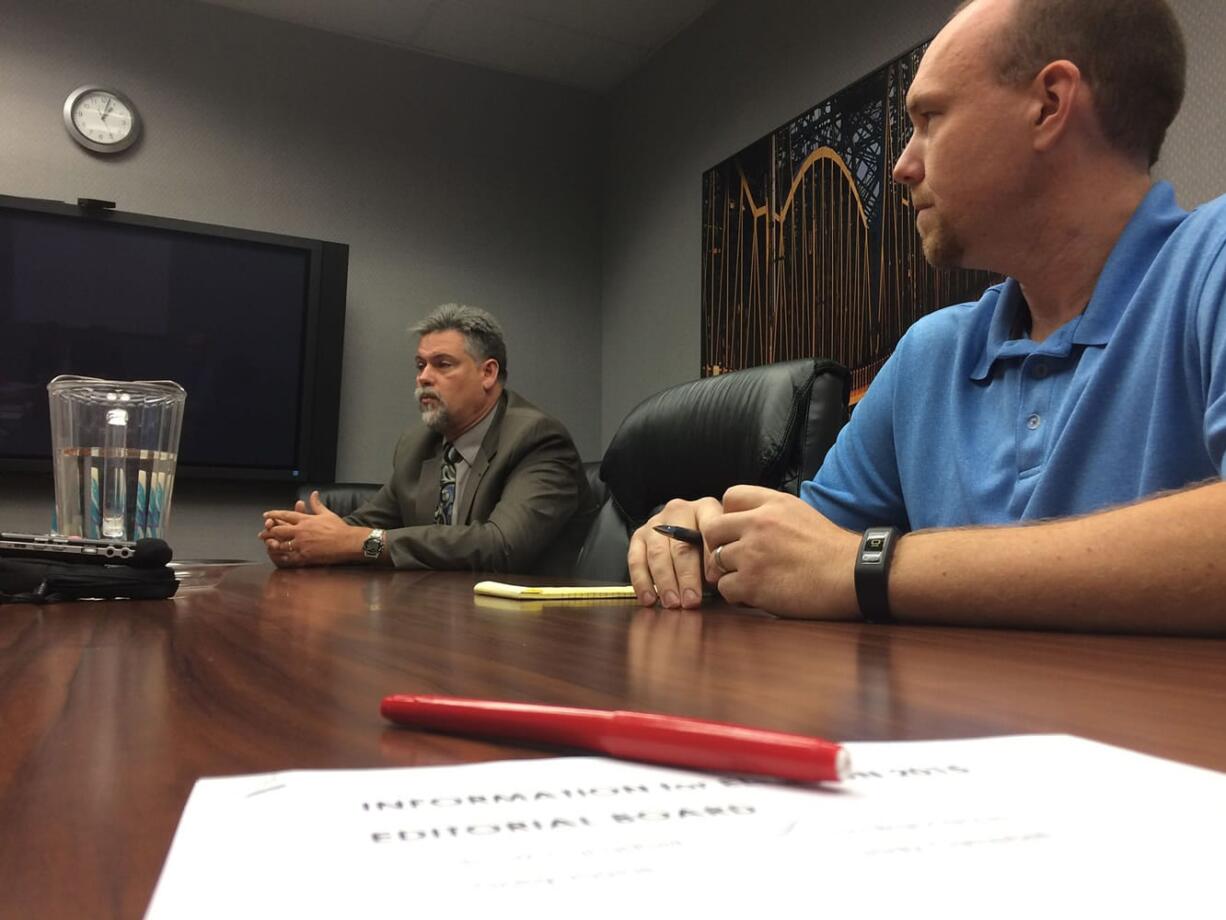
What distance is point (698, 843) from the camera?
0.17 metres

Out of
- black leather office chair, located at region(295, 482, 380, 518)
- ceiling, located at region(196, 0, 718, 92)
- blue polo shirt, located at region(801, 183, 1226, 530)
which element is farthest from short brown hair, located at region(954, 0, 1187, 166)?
ceiling, located at region(196, 0, 718, 92)

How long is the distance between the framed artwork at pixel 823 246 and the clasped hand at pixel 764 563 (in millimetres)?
1394

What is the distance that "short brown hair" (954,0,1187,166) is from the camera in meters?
0.99

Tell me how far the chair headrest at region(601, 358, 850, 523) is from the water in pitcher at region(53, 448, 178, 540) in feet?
2.76

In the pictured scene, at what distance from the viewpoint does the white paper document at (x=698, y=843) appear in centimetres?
15

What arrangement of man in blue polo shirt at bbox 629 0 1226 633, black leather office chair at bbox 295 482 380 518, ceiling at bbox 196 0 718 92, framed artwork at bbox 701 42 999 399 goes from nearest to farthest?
man in blue polo shirt at bbox 629 0 1226 633, framed artwork at bbox 701 42 999 399, black leather office chair at bbox 295 482 380 518, ceiling at bbox 196 0 718 92

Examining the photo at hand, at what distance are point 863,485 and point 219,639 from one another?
0.83m

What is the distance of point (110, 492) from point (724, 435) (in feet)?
2.94

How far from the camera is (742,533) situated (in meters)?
0.77

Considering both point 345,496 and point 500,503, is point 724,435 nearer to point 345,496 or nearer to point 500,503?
point 500,503

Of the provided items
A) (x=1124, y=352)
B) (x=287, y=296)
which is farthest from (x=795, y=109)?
(x=1124, y=352)

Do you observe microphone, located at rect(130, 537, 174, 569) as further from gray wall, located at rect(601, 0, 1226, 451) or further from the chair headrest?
gray wall, located at rect(601, 0, 1226, 451)

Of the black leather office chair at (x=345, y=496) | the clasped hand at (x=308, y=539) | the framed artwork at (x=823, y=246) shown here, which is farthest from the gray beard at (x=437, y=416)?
the framed artwork at (x=823, y=246)

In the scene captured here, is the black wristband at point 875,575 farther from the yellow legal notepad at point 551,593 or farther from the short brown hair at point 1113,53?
the short brown hair at point 1113,53
